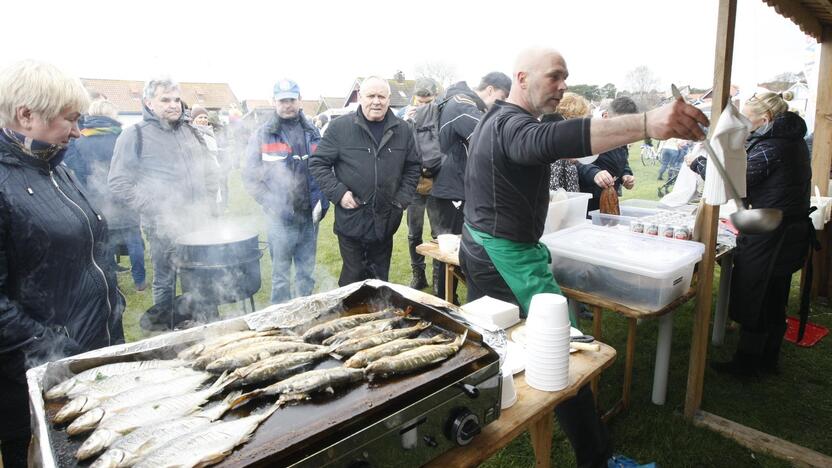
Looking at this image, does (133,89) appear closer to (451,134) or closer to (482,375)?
(451,134)

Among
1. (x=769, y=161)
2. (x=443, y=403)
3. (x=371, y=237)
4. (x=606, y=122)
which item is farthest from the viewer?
(x=371, y=237)

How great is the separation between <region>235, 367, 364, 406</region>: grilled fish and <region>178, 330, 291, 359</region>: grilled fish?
427 millimetres

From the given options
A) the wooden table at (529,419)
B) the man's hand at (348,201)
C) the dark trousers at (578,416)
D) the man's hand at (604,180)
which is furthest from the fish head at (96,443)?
the man's hand at (604,180)

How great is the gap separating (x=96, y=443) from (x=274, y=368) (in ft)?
1.73

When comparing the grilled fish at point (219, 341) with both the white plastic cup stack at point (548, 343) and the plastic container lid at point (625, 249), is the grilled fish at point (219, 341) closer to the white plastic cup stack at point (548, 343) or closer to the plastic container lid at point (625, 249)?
the white plastic cup stack at point (548, 343)

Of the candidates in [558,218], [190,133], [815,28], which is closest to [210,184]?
[190,133]

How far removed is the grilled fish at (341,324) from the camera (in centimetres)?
194

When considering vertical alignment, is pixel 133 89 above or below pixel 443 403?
above

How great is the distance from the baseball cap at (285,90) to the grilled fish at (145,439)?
4.10m

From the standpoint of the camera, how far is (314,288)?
5.39 metres

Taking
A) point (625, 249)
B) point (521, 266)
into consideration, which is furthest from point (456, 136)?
point (521, 266)

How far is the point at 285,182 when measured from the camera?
5.04m

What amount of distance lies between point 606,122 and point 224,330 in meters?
1.82

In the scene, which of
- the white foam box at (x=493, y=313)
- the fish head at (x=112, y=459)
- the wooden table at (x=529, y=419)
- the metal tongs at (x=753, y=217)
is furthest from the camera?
the white foam box at (x=493, y=313)
